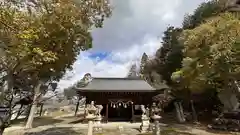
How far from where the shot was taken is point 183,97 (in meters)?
32.6

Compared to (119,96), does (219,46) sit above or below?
above

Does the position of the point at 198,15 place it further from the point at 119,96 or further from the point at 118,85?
the point at 119,96

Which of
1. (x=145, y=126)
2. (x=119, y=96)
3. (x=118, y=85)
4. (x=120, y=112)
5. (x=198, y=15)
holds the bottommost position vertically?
(x=145, y=126)


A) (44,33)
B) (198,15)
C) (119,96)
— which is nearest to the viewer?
(44,33)

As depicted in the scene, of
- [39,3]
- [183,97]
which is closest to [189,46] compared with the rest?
[39,3]

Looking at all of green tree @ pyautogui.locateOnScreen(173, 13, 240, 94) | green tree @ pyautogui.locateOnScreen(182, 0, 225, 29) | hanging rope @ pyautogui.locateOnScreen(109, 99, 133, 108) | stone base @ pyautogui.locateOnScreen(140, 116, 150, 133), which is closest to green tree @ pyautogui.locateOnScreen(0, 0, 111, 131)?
green tree @ pyautogui.locateOnScreen(173, 13, 240, 94)

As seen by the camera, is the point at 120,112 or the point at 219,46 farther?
the point at 120,112

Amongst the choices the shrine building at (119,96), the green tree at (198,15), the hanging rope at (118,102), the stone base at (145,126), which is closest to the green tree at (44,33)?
the stone base at (145,126)

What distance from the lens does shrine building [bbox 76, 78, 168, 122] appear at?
28297 mm

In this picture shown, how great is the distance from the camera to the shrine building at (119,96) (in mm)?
28297

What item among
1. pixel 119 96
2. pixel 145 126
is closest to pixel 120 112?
pixel 119 96

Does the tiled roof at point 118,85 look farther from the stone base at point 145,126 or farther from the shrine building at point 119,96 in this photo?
the stone base at point 145,126

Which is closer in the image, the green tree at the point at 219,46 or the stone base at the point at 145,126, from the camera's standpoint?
the green tree at the point at 219,46

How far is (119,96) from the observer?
29.2 metres
